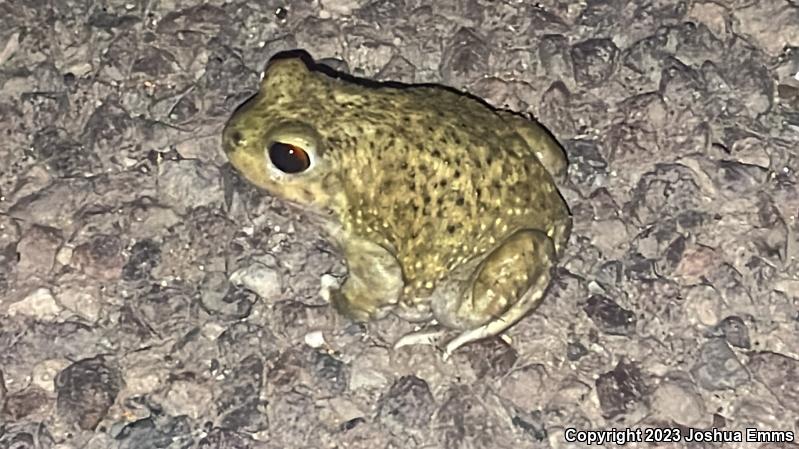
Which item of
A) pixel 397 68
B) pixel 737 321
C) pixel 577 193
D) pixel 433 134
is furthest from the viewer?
pixel 397 68

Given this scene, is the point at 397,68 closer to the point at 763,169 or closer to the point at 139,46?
the point at 139,46

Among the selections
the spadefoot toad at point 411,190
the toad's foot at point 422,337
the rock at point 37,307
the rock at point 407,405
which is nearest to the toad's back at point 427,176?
the spadefoot toad at point 411,190

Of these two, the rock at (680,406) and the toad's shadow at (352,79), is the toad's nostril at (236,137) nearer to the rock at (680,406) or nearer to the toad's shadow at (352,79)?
the toad's shadow at (352,79)

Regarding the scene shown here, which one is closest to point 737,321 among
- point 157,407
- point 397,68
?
point 397,68

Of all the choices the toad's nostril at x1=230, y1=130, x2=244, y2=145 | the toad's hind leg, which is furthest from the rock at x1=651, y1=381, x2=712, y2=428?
the toad's nostril at x1=230, y1=130, x2=244, y2=145

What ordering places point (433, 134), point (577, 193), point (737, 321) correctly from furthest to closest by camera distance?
point (577, 193) → point (737, 321) → point (433, 134)

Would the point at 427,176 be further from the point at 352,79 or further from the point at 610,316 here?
the point at 352,79
